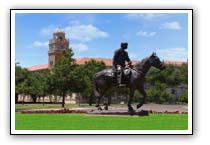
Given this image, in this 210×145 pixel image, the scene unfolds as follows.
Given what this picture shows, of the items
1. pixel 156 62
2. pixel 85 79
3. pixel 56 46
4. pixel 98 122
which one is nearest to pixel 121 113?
pixel 98 122

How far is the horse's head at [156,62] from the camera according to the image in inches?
432

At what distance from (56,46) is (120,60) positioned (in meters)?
0.90

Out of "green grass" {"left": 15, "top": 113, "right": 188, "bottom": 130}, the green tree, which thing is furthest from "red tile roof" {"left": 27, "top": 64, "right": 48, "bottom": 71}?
"green grass" {"left": 15, "top": 113, "right": 188, "bottom": 130}

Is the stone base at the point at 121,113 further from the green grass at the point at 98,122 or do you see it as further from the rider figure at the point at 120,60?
the rider figure at the point at 120,60

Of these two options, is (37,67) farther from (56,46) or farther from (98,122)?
(98,122)

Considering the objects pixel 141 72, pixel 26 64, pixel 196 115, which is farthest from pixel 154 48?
pixel 26 64

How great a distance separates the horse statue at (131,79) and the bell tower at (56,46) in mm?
596

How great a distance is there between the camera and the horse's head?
11.0m

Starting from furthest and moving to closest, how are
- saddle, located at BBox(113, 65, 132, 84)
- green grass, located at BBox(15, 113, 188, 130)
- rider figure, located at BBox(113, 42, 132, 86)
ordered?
saddle, located at BBox(113, 65, 132, 84), rider figure, located at BBox(113, 42, 132, 86), green grass, located at BBox(15, 113, 188, 130)

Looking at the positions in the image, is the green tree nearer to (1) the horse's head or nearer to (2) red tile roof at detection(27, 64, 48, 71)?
(2) red tile roof at detection(27, 64, 48, 71)

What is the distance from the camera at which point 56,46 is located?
35.9 ft

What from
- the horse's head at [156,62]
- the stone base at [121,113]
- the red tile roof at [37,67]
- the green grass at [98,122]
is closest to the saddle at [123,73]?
the horse's head at [156,62]

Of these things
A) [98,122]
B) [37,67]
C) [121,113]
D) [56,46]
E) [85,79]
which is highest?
[56,46]

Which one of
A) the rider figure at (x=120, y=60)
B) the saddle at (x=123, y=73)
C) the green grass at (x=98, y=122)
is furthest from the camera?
the saddle at (x=123, y=73)
